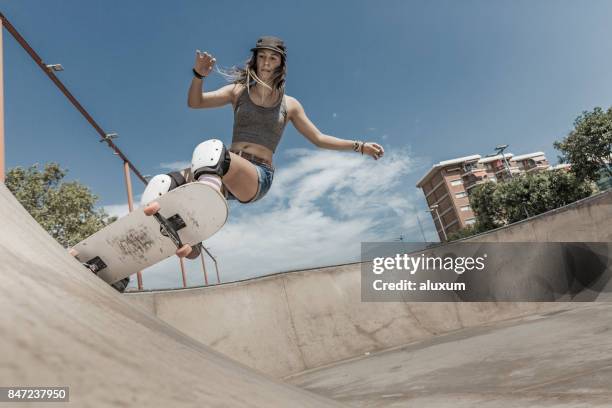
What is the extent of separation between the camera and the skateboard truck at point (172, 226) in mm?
3057

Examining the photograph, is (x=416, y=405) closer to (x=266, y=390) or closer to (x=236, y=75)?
(x=266, y=390)

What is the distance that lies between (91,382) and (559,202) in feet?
179

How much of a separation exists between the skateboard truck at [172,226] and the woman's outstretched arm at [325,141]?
6.13 feet

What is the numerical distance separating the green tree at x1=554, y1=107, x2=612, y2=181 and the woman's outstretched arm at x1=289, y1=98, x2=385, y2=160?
46.7m

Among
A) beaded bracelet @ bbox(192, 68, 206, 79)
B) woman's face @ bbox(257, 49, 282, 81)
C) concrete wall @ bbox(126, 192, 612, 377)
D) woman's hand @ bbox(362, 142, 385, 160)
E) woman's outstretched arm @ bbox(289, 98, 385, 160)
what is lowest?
concrete wall @ bbox(126, 192, 612, 377)

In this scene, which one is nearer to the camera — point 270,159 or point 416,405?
point 416,405

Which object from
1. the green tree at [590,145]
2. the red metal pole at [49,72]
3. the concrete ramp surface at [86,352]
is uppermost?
the green tree at [590,145]

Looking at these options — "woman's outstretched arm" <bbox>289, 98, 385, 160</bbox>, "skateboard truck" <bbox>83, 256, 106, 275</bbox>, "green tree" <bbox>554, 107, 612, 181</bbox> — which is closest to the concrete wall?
"skateboard truck" <bbox>83, 256, 106, 275</bbox>

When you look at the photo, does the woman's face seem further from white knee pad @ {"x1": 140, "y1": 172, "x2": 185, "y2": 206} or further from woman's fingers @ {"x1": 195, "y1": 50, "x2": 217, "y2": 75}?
white knee pad @ {"x1": 140, "y1": 172, "x2": 185, "y2": 206}

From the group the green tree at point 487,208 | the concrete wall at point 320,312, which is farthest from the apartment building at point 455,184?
the concrete wall at point 320,312

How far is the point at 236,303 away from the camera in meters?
5.89

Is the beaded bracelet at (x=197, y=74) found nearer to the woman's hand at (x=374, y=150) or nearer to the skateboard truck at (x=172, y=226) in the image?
the skateboard truck at (x=172, y=226)

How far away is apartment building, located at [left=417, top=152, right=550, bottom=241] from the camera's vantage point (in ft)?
272

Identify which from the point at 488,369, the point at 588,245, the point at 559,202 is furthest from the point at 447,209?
the point at 488,369
